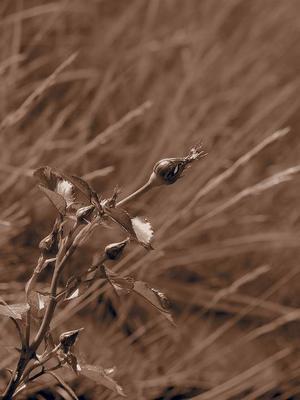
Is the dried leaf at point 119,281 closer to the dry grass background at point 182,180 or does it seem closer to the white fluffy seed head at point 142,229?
the white fluffy seed head at point 142,229

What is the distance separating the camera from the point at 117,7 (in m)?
1.96

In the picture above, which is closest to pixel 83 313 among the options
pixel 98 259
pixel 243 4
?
pixel 98 259

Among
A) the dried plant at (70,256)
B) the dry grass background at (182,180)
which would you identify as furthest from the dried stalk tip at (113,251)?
the dry grass background at (182,180)

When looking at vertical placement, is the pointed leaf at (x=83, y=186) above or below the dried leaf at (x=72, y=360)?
above

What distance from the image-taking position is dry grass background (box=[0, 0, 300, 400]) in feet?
3.47

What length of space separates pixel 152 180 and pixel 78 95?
114cm

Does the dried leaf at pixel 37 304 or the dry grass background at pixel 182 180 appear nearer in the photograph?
the dried leaf at pixel 37 304

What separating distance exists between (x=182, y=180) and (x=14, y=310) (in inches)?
39.2

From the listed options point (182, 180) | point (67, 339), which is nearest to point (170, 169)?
point (67, 339)

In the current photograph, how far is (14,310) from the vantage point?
1.69 ft

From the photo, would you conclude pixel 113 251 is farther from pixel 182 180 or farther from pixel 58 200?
pixel 182 180

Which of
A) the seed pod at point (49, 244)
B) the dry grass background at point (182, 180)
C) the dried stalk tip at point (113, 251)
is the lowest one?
the dried stalk tip at point (113, 251)

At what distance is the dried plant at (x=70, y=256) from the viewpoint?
494 millimetres

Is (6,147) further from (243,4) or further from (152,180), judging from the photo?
(243,4)
